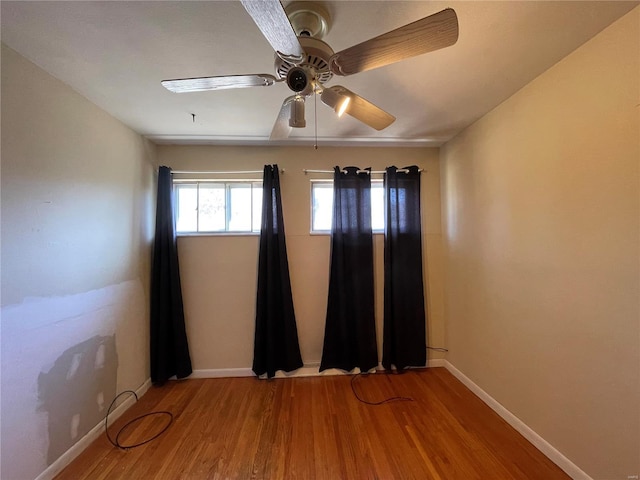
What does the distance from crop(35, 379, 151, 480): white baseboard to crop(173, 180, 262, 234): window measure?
1.59m

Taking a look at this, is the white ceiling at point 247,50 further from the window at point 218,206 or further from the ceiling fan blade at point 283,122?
the window at point 218,206

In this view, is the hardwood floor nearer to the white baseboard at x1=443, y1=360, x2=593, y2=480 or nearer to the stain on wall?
the white baseboard at x1=443, y1=360, x2=593, y2=480

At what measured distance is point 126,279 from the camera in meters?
2.16

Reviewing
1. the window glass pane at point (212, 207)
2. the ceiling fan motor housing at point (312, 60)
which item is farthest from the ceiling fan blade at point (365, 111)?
the window glass pane at point (212, 207)

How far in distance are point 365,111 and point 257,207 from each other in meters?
1.67

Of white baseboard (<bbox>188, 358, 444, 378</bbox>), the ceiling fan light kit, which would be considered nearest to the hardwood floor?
white baseboard (<bbox>188, 358, 444, 378</bbox>)

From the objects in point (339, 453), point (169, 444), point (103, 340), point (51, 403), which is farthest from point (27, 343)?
point (339, 453)

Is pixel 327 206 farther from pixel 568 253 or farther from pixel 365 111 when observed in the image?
pixel 568 253

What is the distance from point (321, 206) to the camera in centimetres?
276

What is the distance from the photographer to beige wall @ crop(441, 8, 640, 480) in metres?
1.19

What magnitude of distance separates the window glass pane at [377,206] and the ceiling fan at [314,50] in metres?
1.49

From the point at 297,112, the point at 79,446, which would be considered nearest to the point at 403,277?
the point at 297,112

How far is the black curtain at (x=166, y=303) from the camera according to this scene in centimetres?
242

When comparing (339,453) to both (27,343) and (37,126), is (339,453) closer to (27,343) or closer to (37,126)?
(27,343)
